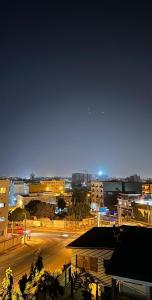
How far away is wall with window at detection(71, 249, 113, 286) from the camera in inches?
620

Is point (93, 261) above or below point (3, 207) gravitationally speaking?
below

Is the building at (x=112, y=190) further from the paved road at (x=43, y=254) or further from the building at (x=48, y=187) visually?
the paved road at (x=43, y=254)

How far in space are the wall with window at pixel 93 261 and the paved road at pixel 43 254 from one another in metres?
6.35

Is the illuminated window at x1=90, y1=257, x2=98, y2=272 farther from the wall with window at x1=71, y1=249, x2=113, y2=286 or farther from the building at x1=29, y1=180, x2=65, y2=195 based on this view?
the building at x1=29, y1=180, x2=65, y2=195

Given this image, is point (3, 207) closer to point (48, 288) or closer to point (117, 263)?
point (48, 288)

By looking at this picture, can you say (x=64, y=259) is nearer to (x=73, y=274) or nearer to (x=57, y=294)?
(x=73, y=274)

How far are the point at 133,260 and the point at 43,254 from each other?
67.8ft

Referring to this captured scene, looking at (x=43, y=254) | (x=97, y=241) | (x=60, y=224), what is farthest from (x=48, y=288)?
(x=60, y=224)

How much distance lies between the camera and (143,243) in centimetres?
1256

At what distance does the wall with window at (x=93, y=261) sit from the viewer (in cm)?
1575

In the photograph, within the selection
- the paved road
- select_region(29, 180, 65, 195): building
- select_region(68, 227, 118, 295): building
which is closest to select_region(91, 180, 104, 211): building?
select_region(29, 180, 65, 195): building

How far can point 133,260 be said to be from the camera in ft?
35.2

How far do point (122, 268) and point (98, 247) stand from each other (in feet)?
19.3

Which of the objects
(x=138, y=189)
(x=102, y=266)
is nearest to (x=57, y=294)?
(x=102, y=266)
